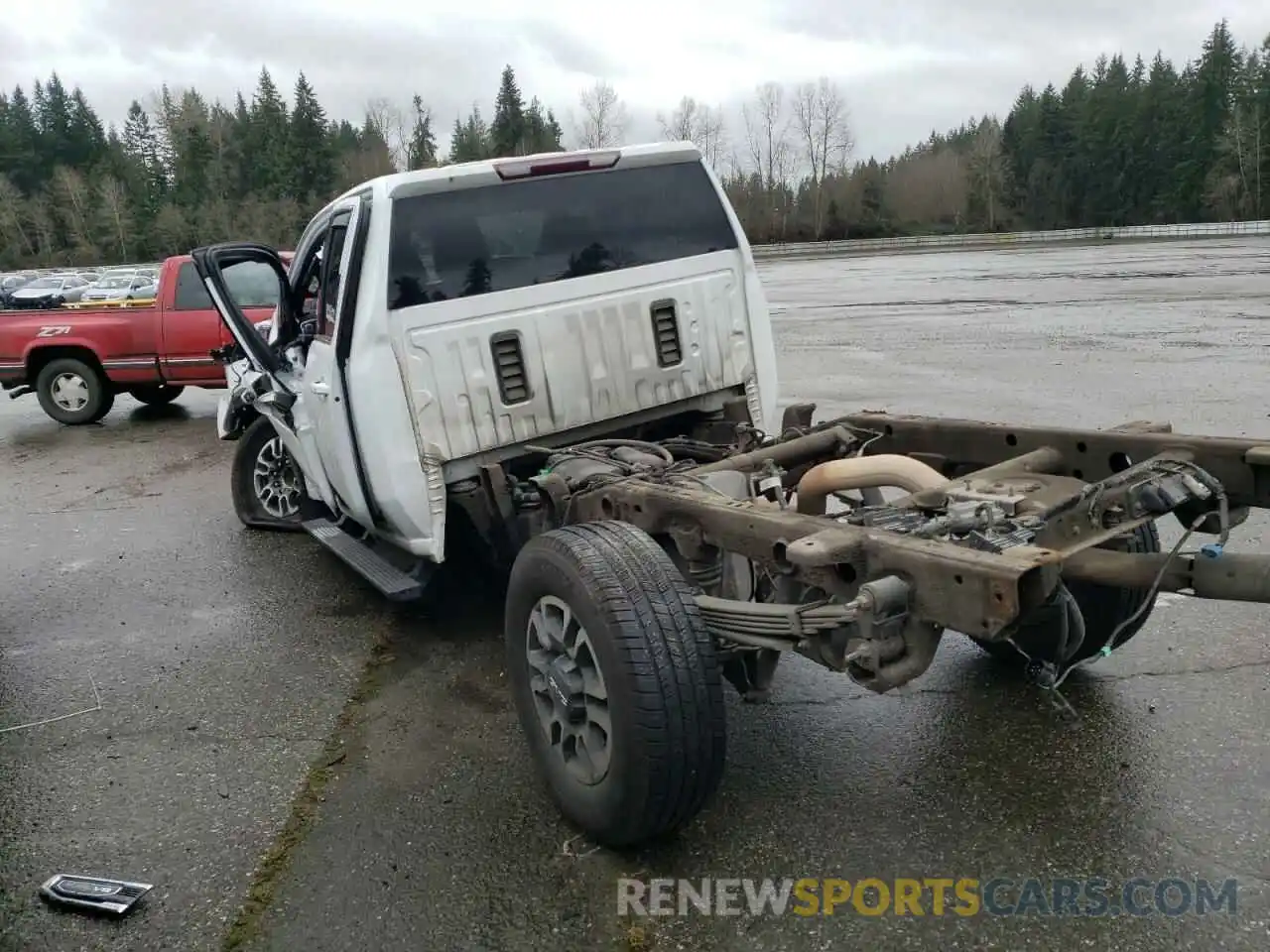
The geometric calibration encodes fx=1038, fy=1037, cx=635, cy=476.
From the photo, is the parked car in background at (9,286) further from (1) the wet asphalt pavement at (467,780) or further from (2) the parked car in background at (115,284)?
(1) the wet asphalt pavement at (467,780)

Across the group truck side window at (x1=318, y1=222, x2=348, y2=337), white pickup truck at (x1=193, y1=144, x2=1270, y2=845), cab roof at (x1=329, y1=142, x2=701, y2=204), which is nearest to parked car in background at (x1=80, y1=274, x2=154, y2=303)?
truck side window at (x1=318, y1=222, x2=348, y2=337)

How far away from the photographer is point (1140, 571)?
258cm

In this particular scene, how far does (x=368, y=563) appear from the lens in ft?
16.6

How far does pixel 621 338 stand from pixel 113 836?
2.86m

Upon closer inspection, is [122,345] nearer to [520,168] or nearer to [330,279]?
[330,279]

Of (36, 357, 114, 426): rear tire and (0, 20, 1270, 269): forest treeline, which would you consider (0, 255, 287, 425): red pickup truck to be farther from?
(0, 20, 1270, 269): forest treeline

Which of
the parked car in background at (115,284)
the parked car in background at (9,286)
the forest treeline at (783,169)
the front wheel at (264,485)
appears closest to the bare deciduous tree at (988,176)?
the forest treeline at (783,169)

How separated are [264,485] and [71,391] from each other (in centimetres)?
652

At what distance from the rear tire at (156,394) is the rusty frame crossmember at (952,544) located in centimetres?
1028

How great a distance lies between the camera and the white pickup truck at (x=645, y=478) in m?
2.75

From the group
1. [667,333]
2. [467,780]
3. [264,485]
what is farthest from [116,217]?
[467,780]

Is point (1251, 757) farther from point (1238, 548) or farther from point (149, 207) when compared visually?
point (149, 207)

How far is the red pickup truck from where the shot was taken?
11.4 m

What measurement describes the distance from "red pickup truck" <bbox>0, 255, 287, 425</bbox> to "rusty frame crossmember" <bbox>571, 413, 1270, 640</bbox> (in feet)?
26.5
